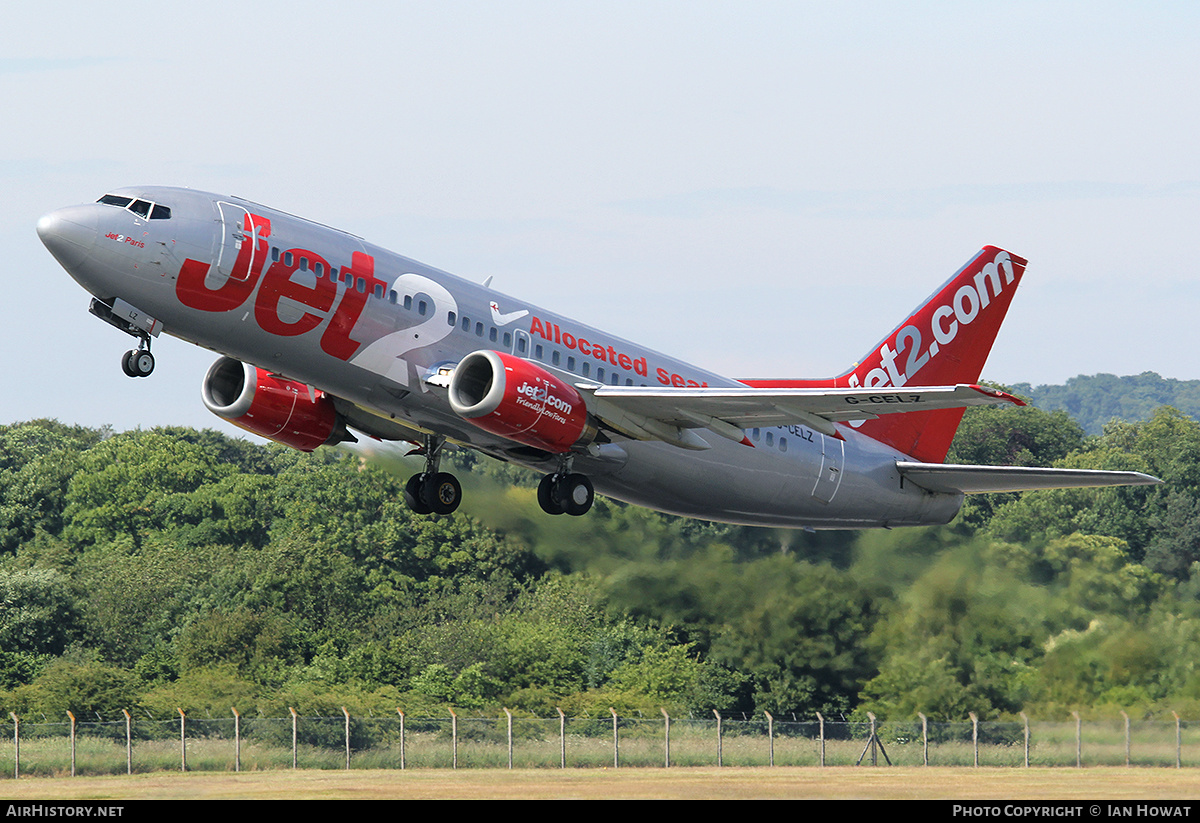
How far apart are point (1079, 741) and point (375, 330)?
2321cm

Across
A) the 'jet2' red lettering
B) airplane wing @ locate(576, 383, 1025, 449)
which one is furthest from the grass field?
the 'jet2' red lettering

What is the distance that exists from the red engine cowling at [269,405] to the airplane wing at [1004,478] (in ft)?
45.3

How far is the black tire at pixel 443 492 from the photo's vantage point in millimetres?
36438

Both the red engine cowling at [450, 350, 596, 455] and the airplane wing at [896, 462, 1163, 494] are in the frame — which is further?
the airplane wing at [896, 462, 1163, 494]

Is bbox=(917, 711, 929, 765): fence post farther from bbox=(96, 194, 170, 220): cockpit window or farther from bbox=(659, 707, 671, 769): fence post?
bbox=(96, 194, 170, 220): cockpit window

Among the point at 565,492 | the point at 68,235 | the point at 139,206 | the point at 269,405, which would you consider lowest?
the point at 565,492

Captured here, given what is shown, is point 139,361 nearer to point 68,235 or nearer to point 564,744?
point 68,235

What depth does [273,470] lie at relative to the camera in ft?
390

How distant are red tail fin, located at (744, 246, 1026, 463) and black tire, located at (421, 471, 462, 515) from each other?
9.51 m

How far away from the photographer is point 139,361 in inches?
1179

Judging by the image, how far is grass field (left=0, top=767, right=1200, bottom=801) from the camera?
37.4 meters

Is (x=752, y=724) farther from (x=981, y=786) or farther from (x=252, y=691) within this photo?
(x=252, y=691)

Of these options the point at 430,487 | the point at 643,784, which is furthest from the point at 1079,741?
the point at 430,487

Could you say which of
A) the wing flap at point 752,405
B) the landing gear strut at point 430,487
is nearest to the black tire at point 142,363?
the landing gear strut at point 430,487
